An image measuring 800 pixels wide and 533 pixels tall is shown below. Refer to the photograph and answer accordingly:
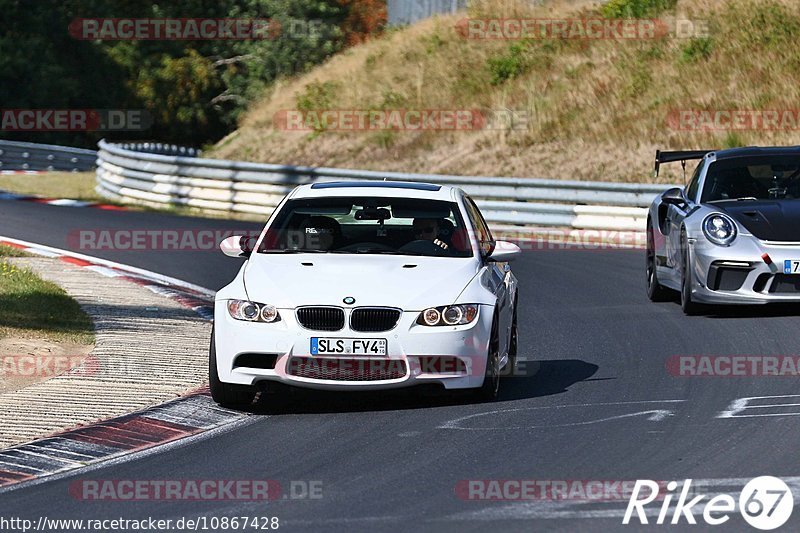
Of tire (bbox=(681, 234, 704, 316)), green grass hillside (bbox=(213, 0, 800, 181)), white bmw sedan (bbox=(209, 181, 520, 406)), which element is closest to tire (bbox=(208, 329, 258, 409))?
white bmw sedan (bbox=(209, 181, 520, 406))

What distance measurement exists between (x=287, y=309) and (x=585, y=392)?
2.08 m

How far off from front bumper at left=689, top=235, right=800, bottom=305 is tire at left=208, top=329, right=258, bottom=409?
5.22 metres

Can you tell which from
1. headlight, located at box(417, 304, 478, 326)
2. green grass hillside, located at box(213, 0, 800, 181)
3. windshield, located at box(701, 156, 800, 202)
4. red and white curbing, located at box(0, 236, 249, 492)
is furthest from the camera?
green grass hillside, located at box(213, 0, 800, 181)

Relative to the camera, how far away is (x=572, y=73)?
33062 millimetres

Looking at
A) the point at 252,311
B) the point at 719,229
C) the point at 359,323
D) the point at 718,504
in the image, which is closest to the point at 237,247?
the point at 252,311

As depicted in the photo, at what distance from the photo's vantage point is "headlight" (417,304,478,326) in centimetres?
902

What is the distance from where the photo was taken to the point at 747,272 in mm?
12891

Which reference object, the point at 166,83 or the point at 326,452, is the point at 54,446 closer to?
the point at 326,452

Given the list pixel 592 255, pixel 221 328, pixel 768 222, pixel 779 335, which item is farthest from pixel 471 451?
pixel 592 255

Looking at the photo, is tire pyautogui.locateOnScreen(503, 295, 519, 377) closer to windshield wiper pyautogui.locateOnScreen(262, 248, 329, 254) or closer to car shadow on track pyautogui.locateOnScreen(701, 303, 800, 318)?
windshield wiper pyautogui.locateOnScreen(262, 248, 329, 254)

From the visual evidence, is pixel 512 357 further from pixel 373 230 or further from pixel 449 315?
pixel 449 315

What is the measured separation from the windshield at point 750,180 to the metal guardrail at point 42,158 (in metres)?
28.5

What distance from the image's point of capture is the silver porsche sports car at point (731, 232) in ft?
42.1

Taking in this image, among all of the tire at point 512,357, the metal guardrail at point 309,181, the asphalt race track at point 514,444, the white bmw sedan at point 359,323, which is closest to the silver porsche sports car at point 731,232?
the asphalt race track at point 514,444
